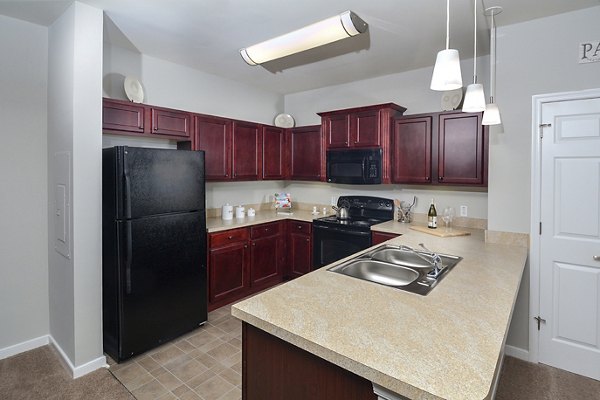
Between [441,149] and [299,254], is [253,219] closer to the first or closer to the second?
[299,254]

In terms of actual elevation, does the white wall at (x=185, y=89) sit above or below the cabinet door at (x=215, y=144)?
above

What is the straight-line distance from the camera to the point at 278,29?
2670mm

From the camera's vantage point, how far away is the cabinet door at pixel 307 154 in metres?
4.23

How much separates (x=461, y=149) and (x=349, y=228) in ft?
4.55

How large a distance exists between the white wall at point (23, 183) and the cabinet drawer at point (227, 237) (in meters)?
1.42

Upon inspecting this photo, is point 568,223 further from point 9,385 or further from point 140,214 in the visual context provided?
point 9,385

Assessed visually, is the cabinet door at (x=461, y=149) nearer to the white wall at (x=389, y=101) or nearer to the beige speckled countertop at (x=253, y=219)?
the white wall at (x=389, y=101)

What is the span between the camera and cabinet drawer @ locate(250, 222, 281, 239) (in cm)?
381

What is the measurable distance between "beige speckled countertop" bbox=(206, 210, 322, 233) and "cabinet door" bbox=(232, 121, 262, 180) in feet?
1.73

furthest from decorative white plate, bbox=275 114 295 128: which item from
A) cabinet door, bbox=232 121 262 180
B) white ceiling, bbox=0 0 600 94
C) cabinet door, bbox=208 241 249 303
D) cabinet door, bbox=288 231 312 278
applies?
cabinet door, bbox=208 241 249 303

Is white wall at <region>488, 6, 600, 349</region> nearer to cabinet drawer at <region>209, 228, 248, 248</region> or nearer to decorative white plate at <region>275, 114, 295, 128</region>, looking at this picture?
cabinet drawer at <region>209, 228, 248, 248</region>

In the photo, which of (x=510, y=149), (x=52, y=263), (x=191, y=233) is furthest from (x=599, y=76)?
(x=52, y=263)

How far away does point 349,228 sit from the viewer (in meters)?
3.62

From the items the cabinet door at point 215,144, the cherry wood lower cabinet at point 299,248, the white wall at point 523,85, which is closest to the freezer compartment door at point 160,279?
the cabinet door at point 215,144
